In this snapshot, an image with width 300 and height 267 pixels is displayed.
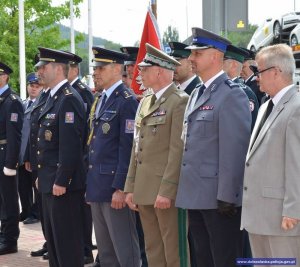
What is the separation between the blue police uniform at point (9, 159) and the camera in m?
7.66

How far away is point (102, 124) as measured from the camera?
5.75m

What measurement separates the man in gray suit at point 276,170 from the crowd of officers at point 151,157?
39 centimetres

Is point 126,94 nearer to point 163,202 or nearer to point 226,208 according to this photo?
point 163,202

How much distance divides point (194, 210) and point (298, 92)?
1.21m

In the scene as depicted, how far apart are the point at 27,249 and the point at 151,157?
137 inches

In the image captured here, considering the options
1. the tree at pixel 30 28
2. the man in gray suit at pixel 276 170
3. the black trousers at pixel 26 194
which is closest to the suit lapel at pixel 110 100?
the man in gray suit at pixel 276 170

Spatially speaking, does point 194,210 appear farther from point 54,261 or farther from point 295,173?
point 54,261

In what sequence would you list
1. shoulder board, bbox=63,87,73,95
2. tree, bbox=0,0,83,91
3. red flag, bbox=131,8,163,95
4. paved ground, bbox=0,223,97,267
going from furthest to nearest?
tree, bbox=0,0,83,91, paved ground, bbox=0,223,97,267, red flag, bbox=131,8,163,95, shoulder board, bbox=63,87,73,95

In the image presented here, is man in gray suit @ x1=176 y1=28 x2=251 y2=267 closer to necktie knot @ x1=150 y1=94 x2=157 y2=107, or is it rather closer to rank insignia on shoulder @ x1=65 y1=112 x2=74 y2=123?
necktie knot @ x1=150 y1=94 x2=157 y2=107

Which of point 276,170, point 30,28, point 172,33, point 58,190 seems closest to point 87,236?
point 58,190

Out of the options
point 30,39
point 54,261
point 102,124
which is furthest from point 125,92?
point 30,39

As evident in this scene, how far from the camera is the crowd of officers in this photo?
4660 mm

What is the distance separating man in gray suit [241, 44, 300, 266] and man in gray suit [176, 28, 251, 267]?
1.05ft

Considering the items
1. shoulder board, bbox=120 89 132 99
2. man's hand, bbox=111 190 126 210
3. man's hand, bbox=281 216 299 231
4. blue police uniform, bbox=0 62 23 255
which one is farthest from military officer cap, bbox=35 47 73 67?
man's hand, bbox=281 216 299 231
